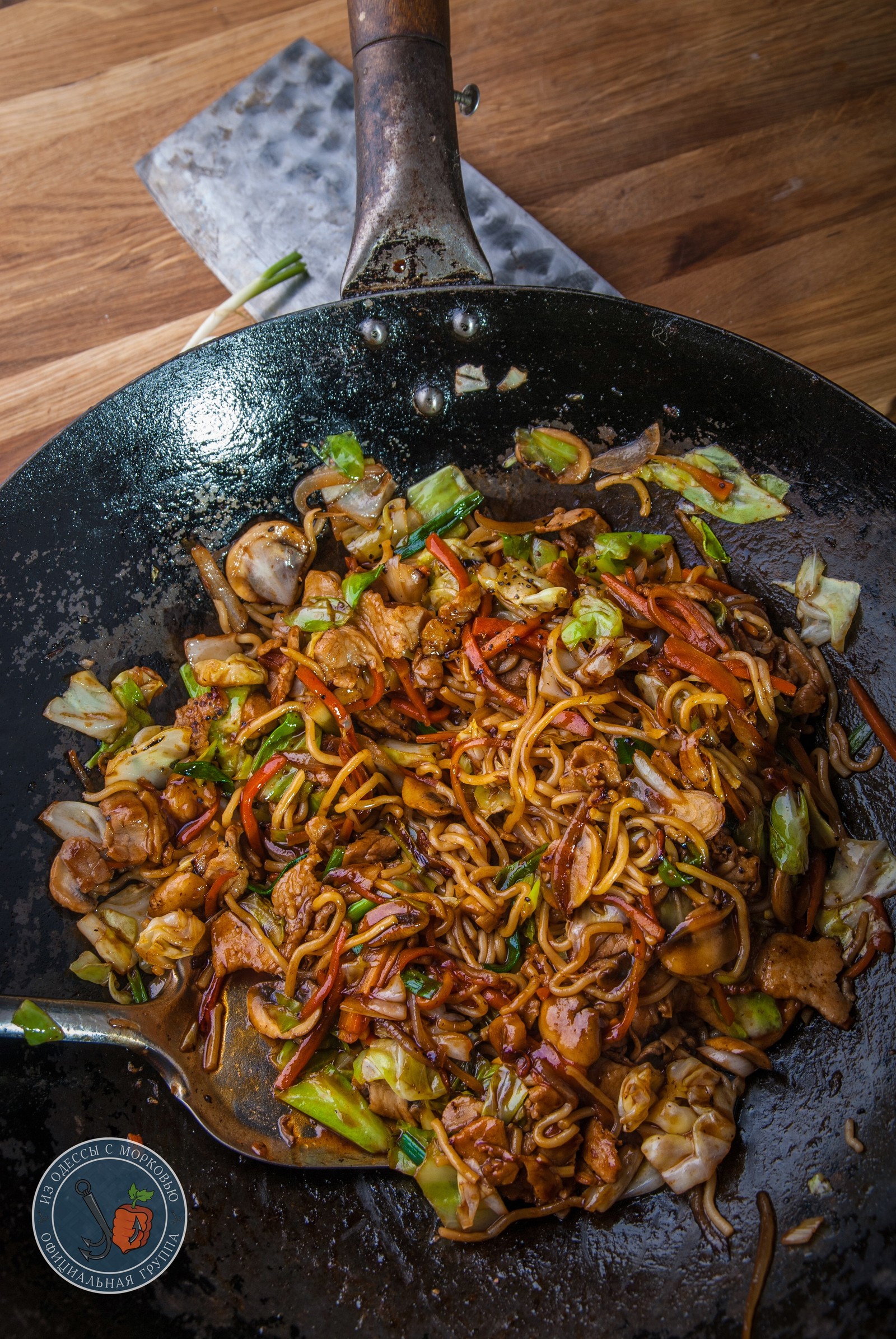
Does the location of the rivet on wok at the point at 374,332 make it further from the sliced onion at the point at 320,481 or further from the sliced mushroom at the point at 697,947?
the sliced mushroom at the point at 697,947

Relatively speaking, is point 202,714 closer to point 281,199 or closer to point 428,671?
point 428,671

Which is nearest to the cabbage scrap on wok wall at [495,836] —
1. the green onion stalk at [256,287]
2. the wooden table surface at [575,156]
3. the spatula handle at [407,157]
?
the spatula handle at [407,157]

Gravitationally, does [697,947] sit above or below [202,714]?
below

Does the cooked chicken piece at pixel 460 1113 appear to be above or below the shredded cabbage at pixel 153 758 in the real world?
below

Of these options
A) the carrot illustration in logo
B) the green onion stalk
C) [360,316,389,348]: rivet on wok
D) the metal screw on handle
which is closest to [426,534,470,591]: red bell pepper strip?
[360,316,389,348]: rivet on wok

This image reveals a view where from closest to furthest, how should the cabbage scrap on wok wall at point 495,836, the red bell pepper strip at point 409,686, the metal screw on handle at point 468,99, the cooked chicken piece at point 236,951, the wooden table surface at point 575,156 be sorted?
the cabbage scrap on wok wall at point 495,836
the cooked chicken piece at point 236,951
the red bell pepper strip at point 409,686
the metal screw on handle at point 468,99
the wooden table surface at point 575,156

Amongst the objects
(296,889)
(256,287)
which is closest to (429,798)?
(296,889)
